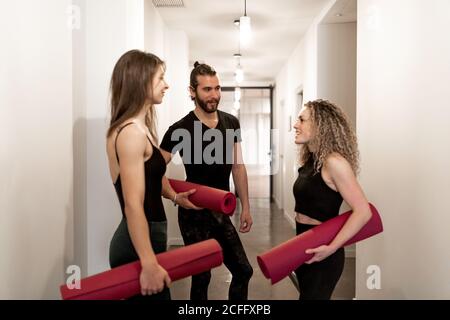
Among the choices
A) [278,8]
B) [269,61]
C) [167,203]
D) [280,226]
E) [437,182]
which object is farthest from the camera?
[269,61]

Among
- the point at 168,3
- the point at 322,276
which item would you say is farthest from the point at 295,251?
the point at 168,3

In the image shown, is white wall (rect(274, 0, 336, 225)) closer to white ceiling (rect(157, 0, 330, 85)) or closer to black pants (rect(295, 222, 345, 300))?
white ceiling (rect(157, 0, 330, 85))

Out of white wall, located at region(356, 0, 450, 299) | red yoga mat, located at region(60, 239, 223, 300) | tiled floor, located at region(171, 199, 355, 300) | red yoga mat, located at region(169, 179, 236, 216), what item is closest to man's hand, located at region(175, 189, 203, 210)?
red yoga mat, located at region(169, 179, 236, 216)

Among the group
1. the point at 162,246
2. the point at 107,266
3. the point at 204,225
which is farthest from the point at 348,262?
the point at 162,246

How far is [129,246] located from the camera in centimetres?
142

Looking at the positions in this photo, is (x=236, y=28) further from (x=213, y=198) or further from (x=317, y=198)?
(x=317, y=198)

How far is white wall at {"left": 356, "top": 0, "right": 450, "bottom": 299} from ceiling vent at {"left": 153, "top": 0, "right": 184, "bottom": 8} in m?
1.78

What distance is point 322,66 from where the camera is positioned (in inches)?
168

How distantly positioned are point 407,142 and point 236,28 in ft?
10.4

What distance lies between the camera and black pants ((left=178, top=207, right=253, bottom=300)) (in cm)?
217

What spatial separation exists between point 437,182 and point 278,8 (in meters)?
2.83

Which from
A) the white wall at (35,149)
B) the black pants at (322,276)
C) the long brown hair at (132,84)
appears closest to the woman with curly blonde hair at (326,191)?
the black pants at (322,276)
